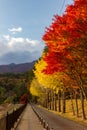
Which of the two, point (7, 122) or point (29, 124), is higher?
point (7, 122)

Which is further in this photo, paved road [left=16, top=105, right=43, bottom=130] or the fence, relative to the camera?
paved road [left=16, top=105, right=43, bottom=130]

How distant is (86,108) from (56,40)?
98.9 ft

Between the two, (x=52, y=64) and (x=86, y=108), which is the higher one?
(x=52, y=64)

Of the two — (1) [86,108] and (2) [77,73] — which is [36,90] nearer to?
(1) [86,108]

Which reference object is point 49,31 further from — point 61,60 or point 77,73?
point 77,73

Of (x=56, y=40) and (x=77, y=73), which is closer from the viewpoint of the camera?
(x=56, y=40)

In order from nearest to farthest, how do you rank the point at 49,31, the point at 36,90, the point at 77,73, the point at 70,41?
the point at 70,41
the point at 49,31
the point at 77,73
the point at 36,90

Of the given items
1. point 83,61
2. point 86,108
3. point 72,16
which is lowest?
point 86,108

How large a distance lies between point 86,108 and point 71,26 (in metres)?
34.6

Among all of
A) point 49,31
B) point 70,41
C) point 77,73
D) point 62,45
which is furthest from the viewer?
point 77,73

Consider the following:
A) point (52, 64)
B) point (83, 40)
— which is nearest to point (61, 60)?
point (52, 64)

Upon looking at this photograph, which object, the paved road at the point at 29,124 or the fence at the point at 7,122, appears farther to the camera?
the paved road at the point at 29,124

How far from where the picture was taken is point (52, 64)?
42031mm

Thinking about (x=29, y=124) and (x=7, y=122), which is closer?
(x=7, y=122)
